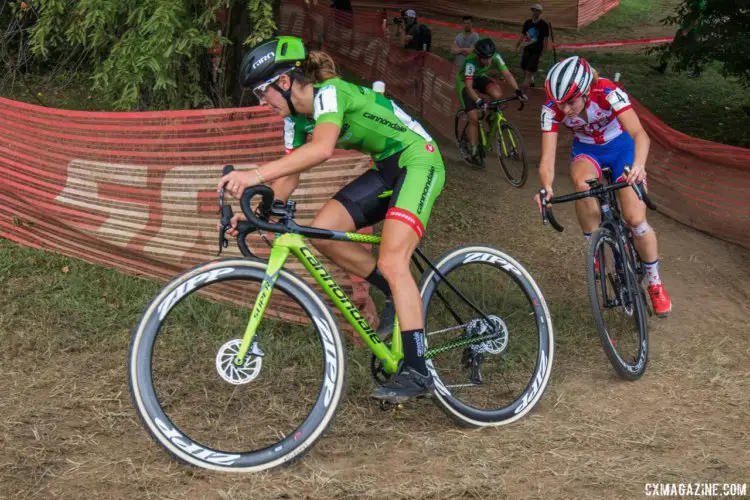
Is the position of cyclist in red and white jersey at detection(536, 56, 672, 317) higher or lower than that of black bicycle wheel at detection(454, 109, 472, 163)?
higher

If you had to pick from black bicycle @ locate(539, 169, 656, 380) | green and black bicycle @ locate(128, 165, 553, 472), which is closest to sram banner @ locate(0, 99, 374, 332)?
green and black bicycle @ locate(128, 165, 553, 472)

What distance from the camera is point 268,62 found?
3834 millimetres

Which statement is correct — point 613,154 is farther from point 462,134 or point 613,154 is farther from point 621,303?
point 462,134

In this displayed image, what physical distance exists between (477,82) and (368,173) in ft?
22.4

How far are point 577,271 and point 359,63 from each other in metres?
10.6

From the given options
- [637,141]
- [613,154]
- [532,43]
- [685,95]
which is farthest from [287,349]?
[685,95]

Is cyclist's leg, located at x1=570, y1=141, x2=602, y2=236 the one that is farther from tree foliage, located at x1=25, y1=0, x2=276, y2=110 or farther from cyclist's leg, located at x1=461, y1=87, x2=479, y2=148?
cyclist's leg, located at x1=461, y1=87, x2=479, y2=148

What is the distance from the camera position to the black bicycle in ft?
17.1

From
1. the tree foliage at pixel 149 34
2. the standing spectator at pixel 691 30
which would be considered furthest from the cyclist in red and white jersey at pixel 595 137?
the standing spectator at pixel 691 30

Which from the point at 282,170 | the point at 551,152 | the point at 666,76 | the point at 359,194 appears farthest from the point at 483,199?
the point at 666,76

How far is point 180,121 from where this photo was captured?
19.0ft

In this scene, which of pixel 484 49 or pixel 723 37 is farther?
pixel 723 37
